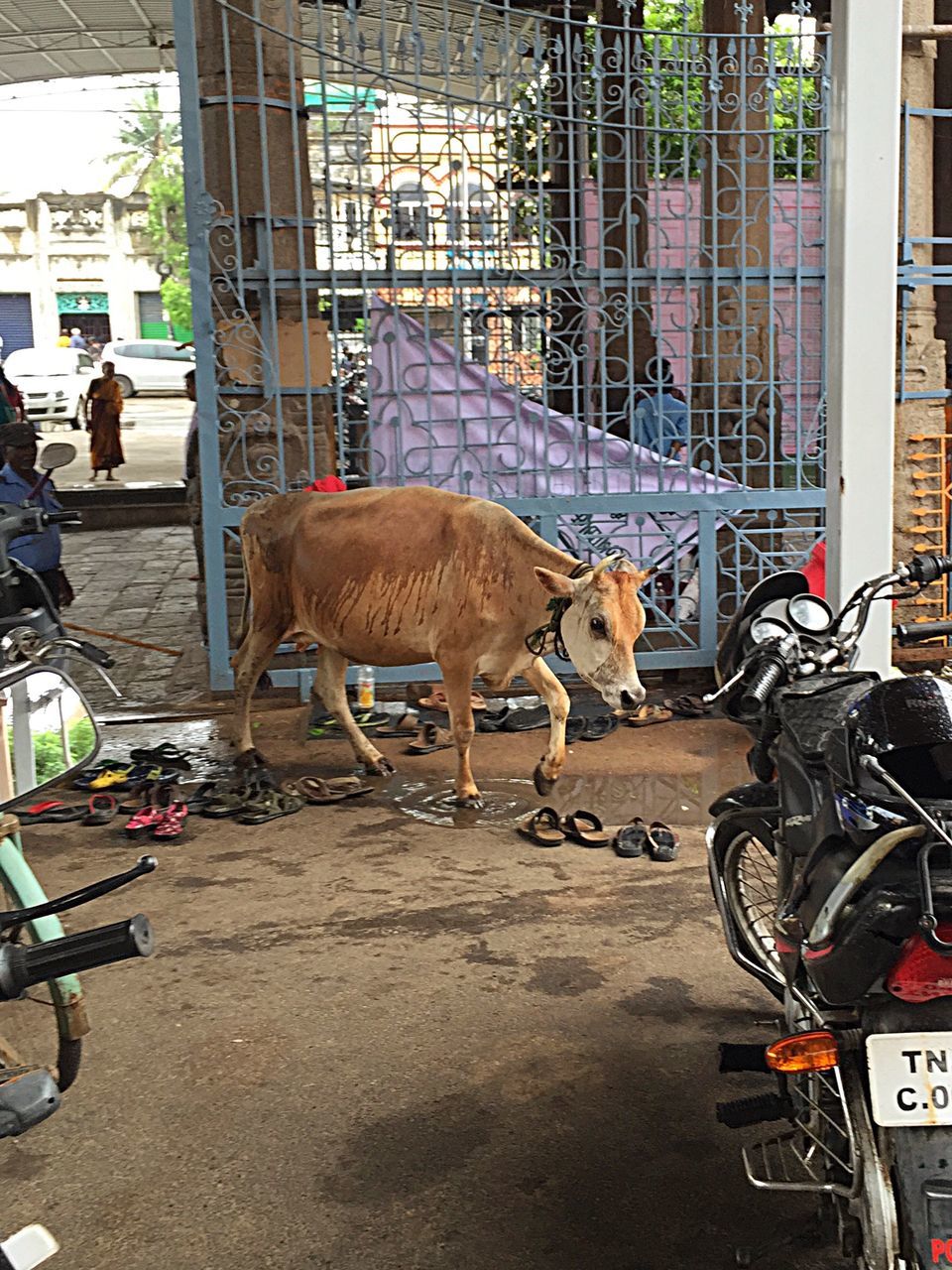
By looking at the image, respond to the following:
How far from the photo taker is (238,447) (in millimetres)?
7922

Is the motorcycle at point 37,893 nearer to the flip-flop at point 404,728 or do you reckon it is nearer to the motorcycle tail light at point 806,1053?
the motorcycle tail light at point 806,1053

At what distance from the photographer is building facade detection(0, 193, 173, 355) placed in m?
49.5

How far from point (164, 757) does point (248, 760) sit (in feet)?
1.56

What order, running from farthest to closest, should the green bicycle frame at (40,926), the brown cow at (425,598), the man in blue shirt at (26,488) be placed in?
the man in blue shirt at (26,488), the brown cow at (425,598), the green bicycle frame at (40,926)

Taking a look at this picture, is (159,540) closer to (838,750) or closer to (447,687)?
(447,687)

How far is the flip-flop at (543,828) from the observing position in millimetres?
5793

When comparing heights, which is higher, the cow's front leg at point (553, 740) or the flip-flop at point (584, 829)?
the cow's front leg at point (553, 740)

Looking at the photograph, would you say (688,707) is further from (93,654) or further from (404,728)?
(93,654)

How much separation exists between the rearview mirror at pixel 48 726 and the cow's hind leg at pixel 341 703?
4.13 m

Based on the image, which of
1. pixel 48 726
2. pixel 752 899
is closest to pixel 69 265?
pixel 752 899

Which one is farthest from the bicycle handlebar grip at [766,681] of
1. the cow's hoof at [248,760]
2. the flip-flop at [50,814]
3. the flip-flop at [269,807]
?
the cow's hoof at [248,760]

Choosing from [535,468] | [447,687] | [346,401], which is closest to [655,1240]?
[447,687]

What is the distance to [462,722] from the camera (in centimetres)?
643

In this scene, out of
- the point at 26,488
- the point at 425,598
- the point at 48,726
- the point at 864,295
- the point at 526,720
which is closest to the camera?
the point at 48,726
